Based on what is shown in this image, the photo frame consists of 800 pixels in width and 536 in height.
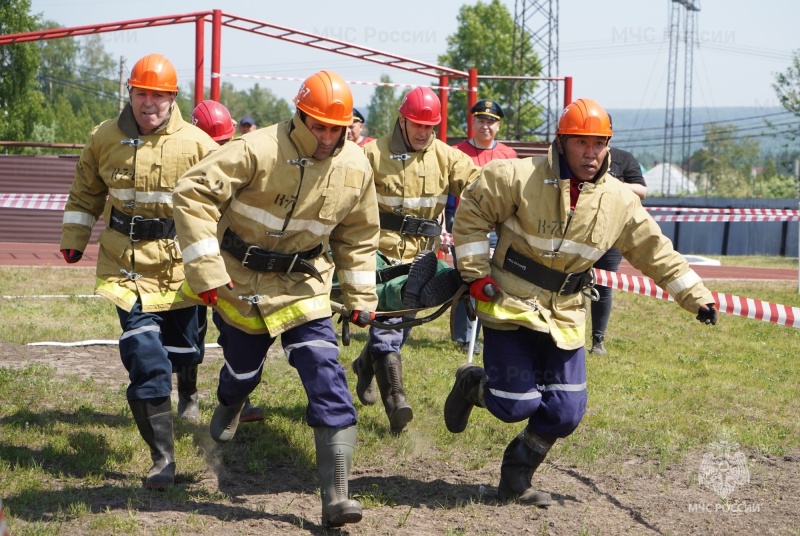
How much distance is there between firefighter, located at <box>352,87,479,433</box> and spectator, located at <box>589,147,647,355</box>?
2429 millimetres

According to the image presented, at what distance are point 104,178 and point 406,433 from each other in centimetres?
248

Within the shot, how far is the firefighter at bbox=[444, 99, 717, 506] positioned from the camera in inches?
199

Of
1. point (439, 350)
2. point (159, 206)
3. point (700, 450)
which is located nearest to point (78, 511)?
point (159, 206)

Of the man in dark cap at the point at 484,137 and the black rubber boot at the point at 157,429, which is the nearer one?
the black rubber boot at the point at 157,429

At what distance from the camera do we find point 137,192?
5.41 m

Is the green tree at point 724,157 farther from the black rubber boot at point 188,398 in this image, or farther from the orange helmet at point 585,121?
the orange helmet at point 585,121

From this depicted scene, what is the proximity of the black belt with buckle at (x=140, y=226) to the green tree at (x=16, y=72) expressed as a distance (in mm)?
27695

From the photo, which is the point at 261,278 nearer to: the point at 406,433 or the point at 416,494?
the point at 416,494

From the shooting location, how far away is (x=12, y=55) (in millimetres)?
31656

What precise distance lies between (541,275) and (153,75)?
7.73 ft

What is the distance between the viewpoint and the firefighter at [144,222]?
5.29m

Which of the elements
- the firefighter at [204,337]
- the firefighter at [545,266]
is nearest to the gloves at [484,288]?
the firefighter at [545,266]

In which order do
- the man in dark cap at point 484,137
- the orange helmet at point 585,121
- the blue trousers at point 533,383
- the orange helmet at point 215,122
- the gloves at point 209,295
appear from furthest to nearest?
the man in dark cap at point 484,137, the orange helmet at point 215,122, the blue trousers at point 533,383, the orange helmet at point 585,121, the gloves at point 209,295

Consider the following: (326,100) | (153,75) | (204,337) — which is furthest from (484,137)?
(326,100)
